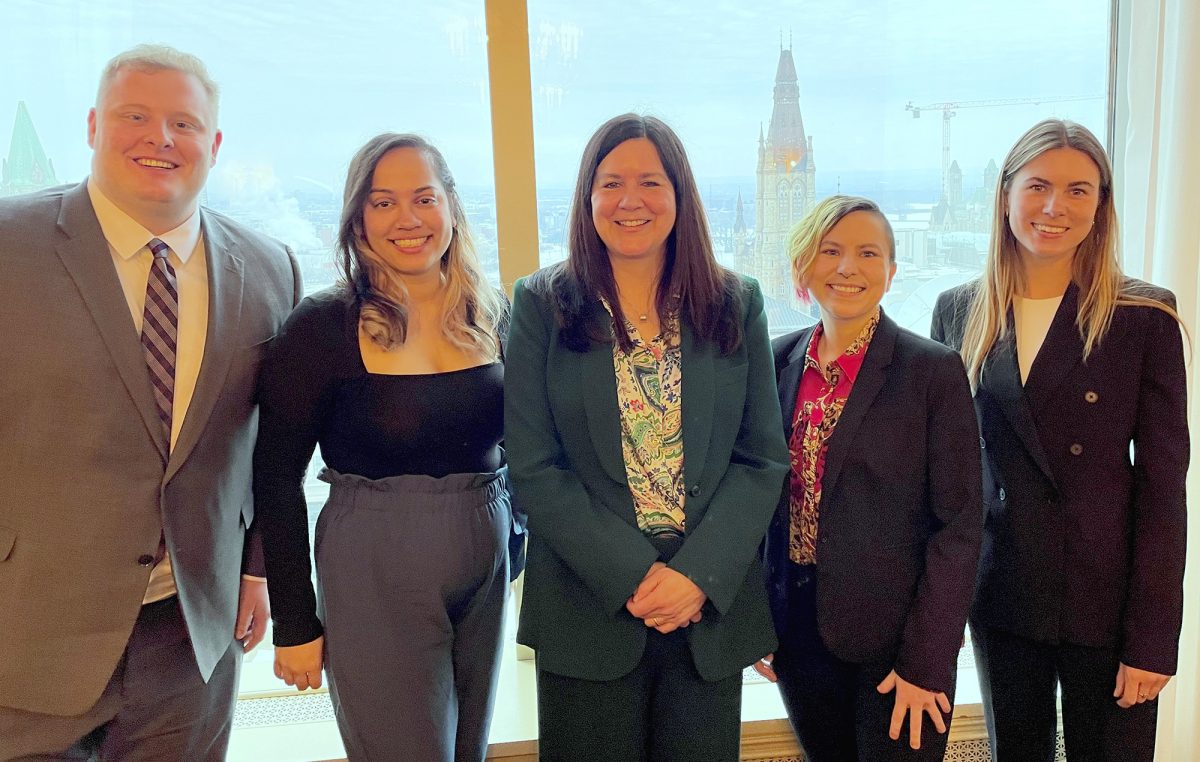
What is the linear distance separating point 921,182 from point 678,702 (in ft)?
5.46

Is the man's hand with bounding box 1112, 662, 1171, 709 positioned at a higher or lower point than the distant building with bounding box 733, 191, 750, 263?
Answer: lower

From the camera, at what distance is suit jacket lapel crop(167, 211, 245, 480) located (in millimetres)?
1477

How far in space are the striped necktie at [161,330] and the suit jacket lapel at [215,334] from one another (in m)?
0.04

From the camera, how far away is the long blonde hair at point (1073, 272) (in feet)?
5.19

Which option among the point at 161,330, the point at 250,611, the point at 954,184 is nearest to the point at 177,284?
the point at 161,330

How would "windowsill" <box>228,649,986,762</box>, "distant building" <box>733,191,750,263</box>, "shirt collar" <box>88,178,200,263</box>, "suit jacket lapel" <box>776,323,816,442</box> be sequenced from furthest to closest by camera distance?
"distant building" <box>733,191,750,263</box> → "windowsill" <box>228,649,986,762</box> → "suit jacket lapel" <box>776,323,816,442</box> → "shirt collar" <box>88,178,200,263</box>

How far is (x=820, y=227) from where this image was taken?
1.55 m

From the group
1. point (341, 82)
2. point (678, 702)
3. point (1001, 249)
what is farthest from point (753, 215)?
point (678, 702)

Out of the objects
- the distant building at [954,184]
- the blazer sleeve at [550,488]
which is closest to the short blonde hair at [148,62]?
the blazer sleeve at [550,488]

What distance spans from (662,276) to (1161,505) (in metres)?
1.02

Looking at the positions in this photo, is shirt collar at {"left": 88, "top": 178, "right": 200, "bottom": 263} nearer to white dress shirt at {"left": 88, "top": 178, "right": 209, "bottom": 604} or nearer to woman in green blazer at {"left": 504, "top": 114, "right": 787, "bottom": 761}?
white dress shirt at {"left": 88, "top": 178, "right": 209, "bottom": 604}

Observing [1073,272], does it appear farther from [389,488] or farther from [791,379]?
[389,488]

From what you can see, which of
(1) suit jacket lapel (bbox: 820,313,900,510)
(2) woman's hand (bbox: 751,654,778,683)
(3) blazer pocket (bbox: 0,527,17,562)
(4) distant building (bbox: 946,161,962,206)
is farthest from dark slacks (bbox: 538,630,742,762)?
(4) distant building (bbox: 946,161,962,206)

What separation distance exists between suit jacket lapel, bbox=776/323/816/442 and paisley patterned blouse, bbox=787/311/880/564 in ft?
0.04
